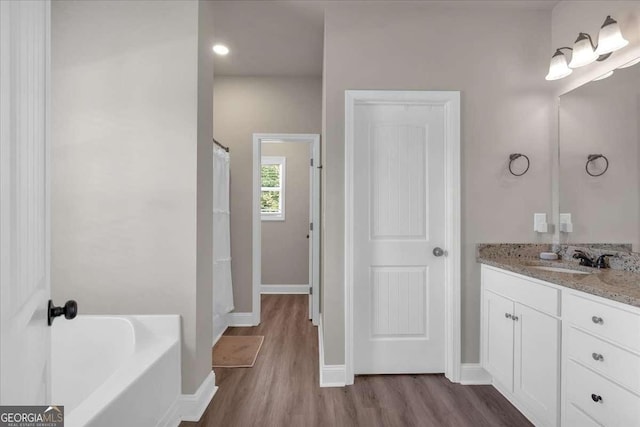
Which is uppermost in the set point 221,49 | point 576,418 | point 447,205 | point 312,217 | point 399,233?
point 221,49

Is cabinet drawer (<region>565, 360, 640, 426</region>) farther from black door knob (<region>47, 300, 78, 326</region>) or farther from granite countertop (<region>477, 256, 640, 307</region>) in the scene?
black door knob (<region>47, 300, 78, 326</region>)

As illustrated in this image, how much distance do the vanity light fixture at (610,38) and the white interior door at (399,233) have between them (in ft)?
3.16

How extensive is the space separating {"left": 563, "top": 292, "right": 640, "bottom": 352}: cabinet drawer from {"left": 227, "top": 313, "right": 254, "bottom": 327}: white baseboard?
9.40 feet

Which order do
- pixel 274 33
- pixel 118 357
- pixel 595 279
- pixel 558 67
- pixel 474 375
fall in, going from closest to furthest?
pixel 595 279
pixel 118 357
pixel 558 67
pixel 474 375
pixel 274 33

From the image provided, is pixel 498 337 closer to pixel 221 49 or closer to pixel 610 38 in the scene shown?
pixel 610 38

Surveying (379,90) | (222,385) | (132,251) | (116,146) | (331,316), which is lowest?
(222,385)

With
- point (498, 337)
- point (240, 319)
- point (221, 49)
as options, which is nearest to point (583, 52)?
point (498, 337)

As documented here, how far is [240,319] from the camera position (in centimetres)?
354

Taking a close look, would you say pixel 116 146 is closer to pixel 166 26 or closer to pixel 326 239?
pixel 166 26

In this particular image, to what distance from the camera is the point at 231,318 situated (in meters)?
3.54

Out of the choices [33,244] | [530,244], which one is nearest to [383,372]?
[530,244]

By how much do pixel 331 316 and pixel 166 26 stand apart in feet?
7.12

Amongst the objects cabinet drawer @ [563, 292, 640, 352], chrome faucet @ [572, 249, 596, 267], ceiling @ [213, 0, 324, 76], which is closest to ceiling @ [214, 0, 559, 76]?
ceiling @ [213, 0, 324, 76]

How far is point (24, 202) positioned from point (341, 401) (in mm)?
2038
